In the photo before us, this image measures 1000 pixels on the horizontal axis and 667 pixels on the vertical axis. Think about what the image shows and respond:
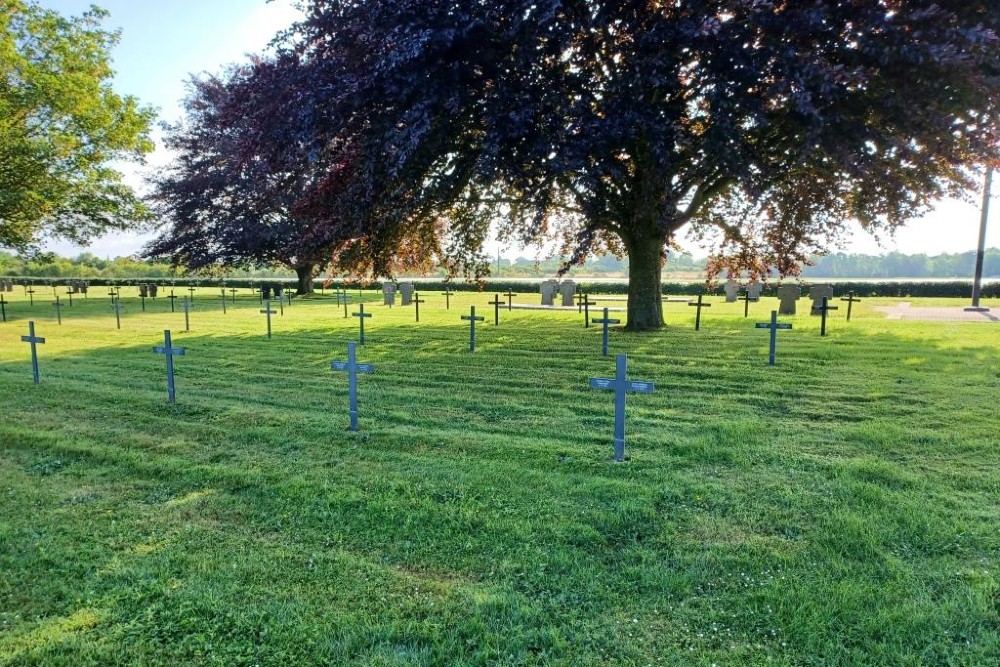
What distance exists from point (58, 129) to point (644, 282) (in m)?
20.1

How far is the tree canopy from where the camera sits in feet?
59.1

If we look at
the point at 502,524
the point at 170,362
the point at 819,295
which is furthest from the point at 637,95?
the point at 819,295

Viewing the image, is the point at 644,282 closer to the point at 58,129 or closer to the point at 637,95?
the point at 637,95

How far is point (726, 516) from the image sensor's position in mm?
4012

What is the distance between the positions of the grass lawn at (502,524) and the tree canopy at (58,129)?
14.1 metres

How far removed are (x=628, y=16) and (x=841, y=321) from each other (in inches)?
455

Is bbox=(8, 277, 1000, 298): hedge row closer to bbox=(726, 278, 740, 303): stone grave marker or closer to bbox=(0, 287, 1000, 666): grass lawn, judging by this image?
bbox=(726, 278, 740, 303): stone grave marker

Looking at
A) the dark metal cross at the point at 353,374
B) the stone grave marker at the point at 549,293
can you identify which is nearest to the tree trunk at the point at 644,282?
the dark metal cross at the point at 353,374

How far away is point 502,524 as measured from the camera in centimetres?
388

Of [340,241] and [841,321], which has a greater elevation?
[340,241]

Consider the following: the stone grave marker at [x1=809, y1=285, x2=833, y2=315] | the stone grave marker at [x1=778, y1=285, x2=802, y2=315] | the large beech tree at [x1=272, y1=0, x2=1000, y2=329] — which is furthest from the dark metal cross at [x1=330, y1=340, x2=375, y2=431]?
the stone grave marker at [x1=778, y1=285, x2=802, y2=315]

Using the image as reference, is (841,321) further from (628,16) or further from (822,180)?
(628,16)

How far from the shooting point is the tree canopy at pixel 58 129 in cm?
1802

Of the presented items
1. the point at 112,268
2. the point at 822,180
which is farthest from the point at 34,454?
the point at 112,268
